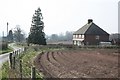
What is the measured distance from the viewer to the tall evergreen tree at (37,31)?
288ft

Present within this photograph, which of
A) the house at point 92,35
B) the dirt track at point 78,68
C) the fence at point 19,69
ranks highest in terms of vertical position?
the house at point 92,35

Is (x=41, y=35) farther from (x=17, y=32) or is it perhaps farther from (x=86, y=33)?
(x=17, y=32)

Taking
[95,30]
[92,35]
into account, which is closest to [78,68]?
[92,35]

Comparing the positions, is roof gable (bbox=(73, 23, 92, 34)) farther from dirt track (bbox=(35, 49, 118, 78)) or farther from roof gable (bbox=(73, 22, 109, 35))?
dirt track (bbox=(35, 49, 118, 78))

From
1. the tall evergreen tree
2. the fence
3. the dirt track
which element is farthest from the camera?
the tall evergreen tree

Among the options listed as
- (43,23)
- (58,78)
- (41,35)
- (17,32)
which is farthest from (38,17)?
(58,78)

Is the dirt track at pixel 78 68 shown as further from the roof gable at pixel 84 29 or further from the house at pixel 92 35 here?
the roof gable at pixel 84 29

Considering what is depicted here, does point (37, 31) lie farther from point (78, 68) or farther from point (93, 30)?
point (78, 68)

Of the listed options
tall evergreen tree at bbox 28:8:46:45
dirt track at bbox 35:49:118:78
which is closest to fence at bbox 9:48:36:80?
dirt track at bbox 35:49:118:78

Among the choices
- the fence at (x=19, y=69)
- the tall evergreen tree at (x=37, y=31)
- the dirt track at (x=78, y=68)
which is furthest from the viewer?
the tall evergreen tree at (x=37, y=31)

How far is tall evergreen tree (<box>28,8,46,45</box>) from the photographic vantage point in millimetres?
87688

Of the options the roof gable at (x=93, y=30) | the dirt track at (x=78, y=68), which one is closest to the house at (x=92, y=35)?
the roof gable at (x=93, y=30)

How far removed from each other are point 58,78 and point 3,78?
121 inches

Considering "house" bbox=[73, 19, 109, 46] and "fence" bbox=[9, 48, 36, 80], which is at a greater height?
"house" bbox=[73, 19, 109, 46]
